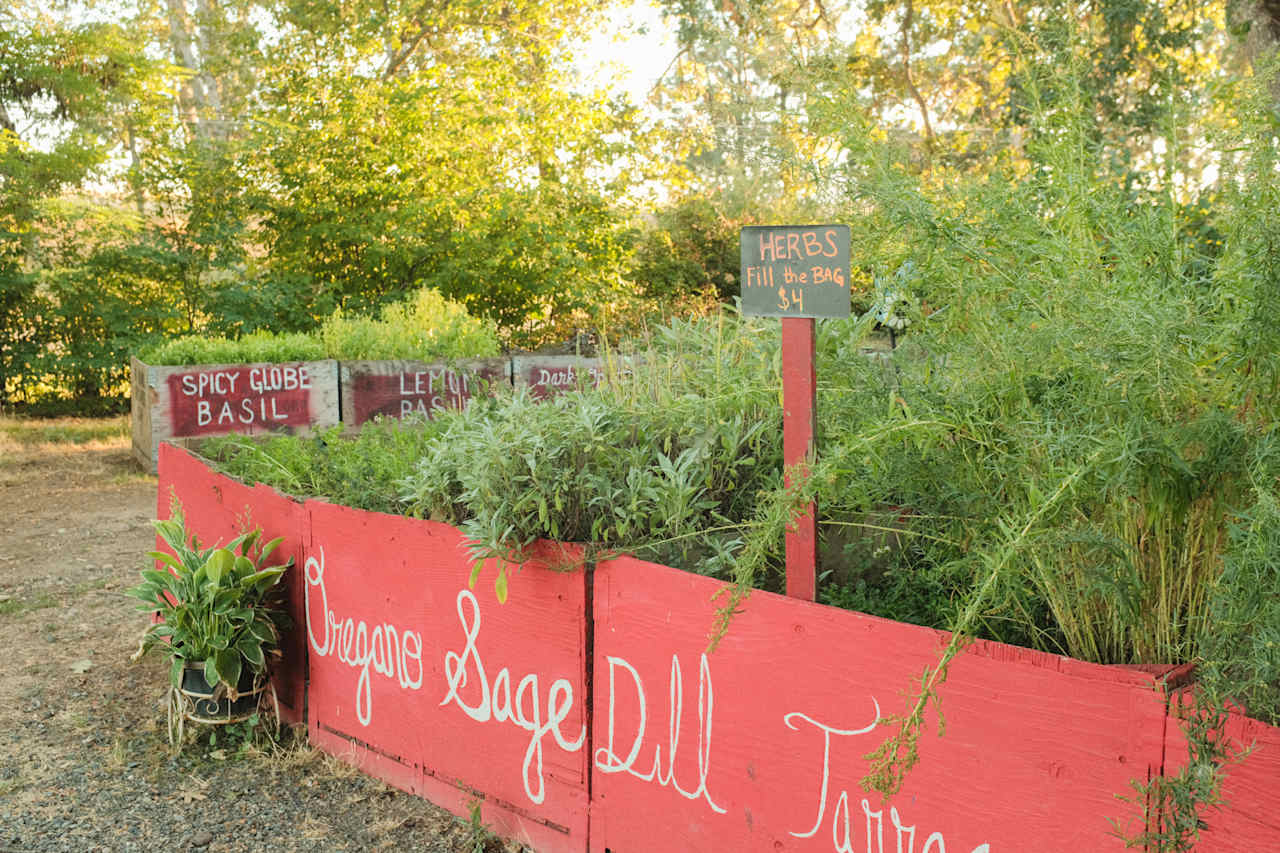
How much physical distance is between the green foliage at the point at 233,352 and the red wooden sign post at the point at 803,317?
808cm

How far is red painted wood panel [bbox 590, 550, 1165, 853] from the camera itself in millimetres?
1946

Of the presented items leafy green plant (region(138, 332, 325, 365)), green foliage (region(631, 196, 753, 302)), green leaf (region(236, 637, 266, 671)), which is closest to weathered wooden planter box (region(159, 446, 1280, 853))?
green leaf (region(236, 637, 266, 671))

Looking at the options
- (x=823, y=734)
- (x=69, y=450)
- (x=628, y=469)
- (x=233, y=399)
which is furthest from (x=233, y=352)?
(x=823, y=734)

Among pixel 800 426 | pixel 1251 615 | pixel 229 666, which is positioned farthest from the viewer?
pixel 229 666

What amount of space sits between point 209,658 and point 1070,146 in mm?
3280

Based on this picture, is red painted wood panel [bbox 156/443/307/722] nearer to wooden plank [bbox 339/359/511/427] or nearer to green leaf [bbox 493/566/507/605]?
green leaf [bbox 493/566/507/605]

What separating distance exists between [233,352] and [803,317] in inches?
325

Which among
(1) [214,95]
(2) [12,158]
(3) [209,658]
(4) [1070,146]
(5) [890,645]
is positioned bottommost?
(3) [209,658]

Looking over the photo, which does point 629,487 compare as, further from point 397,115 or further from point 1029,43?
point 397,115

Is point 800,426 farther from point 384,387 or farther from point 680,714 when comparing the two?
point 384,387

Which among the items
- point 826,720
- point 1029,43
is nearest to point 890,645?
point 826,720

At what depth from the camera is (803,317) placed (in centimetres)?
247

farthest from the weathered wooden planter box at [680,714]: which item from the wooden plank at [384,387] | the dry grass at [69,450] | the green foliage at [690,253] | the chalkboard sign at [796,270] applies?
the green foliage at [690,253]

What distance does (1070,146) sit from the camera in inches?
85.9
